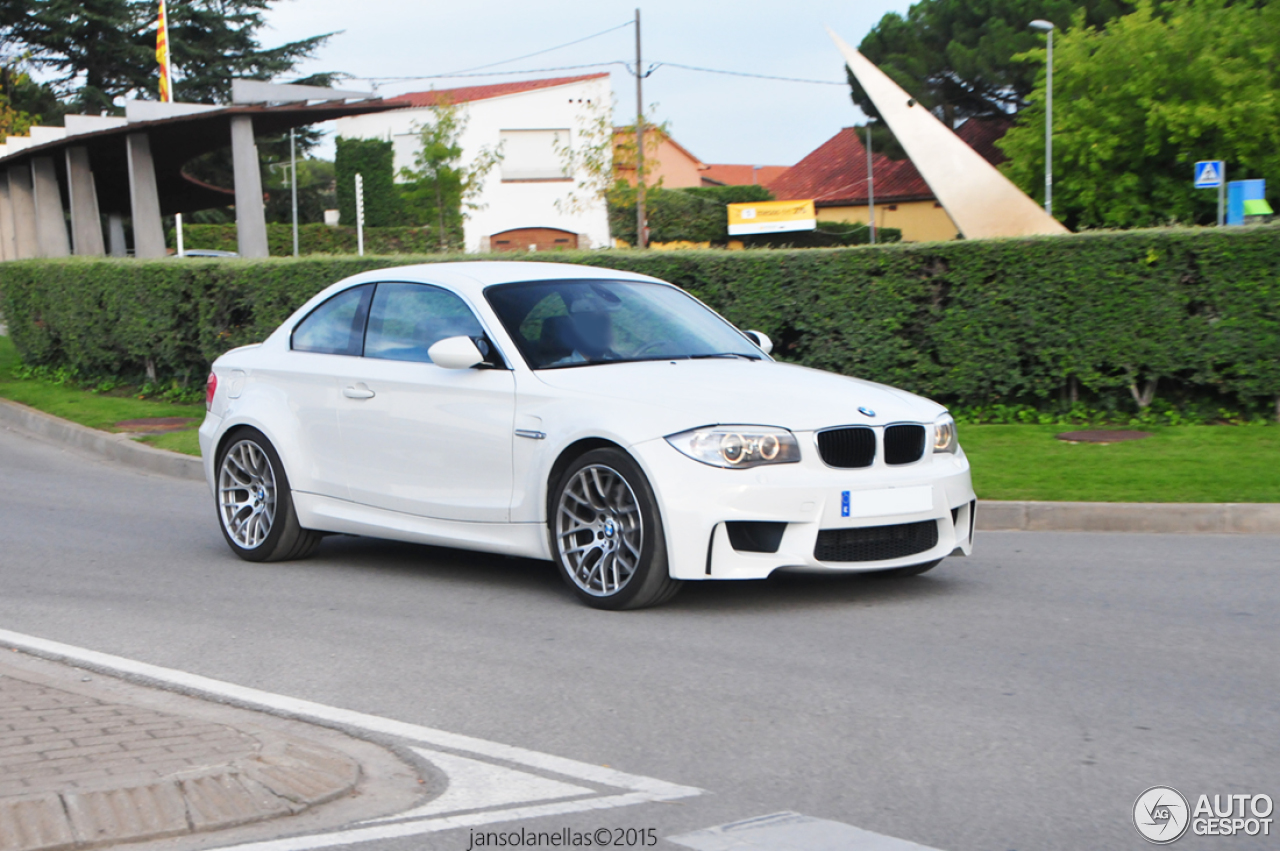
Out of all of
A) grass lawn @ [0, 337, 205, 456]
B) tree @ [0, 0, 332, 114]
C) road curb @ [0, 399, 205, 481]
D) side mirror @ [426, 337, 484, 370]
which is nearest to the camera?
side mirror @ [426, 337, 484, 370]

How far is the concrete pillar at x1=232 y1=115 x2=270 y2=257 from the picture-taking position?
28.0 m

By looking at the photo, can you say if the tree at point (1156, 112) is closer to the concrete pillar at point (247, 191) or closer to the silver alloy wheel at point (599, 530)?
the concrete pillar at point (247, 191)

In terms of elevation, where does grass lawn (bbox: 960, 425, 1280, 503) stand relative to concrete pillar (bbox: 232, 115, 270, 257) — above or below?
below

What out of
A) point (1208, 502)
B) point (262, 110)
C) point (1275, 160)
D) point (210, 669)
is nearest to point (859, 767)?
point (210, 669)

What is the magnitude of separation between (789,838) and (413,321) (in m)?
4.48

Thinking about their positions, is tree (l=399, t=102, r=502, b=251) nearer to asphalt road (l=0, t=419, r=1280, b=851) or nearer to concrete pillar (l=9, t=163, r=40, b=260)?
concrete pillar (l=9, t=163, r=40, b=260)

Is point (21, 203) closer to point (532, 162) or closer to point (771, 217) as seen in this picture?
point (532, 162)

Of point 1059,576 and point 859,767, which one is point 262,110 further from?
point 859,767

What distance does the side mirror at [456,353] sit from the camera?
6.77m

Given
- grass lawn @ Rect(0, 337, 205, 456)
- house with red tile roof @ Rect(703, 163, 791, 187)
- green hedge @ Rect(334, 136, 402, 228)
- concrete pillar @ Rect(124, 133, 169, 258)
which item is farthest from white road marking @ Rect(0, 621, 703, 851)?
house with red tile roof @ Rect(703, 163, 791, 187)

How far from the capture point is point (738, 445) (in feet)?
19.9

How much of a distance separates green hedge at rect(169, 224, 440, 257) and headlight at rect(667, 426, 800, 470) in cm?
4998

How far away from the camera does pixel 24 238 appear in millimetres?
38844

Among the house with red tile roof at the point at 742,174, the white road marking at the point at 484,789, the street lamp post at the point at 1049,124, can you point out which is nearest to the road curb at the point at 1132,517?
the white road marking at the point at 484,789
